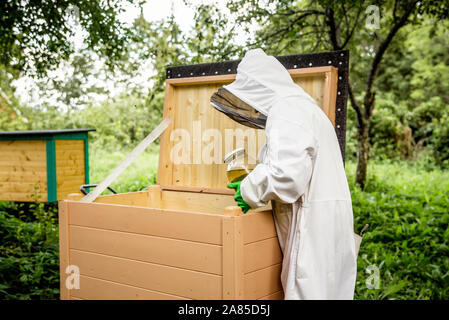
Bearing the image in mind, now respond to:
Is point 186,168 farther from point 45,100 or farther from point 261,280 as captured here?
point 45,100

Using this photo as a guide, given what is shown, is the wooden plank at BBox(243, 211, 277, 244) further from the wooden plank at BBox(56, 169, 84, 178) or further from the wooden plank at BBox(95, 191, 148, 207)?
the wooden plank at BBox(56, 169, 84, 178)

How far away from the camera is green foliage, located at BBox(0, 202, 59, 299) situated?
13.1 feet

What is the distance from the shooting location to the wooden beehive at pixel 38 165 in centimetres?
496

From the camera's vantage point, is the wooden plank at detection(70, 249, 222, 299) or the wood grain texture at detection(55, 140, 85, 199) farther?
the wood grain texture at detection(55, 140, 85, 199)

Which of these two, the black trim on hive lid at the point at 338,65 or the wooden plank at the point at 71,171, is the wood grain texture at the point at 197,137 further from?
the wooden plank at the point at 71,171

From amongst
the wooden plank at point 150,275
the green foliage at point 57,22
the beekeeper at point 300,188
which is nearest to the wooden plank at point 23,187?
the green foliage at point 57,22

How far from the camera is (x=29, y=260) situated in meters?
4.60

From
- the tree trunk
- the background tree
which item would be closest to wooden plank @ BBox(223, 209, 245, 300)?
the background tree

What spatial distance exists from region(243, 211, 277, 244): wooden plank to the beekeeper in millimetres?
44

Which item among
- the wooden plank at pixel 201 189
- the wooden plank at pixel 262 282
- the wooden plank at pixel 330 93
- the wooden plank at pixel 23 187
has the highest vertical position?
the wooden plank at pixel 330 93

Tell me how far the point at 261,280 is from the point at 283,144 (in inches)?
27.9

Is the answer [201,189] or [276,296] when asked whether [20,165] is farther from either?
[276,296]

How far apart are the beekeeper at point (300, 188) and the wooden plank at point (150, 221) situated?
0.75 feet

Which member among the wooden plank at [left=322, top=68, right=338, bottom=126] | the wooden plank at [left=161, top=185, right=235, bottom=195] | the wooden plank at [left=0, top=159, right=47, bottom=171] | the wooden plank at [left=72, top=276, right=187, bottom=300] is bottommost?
the wooden plank at [left=72, top=276, right=187, bottom=300]
